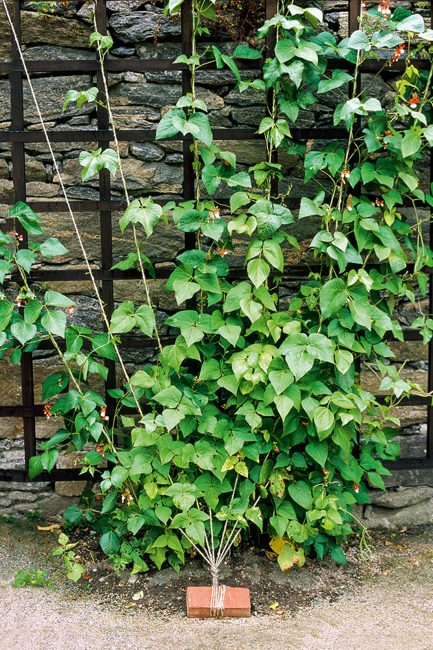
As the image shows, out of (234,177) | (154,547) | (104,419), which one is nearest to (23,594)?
(154,547)

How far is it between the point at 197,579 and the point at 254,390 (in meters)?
0.67

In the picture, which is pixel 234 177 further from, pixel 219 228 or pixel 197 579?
pixel 197 579

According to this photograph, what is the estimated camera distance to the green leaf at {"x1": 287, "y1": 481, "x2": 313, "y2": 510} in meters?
2.42

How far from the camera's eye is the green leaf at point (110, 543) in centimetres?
247

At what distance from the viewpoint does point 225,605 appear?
2281mm

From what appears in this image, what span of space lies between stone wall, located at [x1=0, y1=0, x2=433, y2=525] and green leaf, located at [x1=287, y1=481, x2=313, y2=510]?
542 millimetres

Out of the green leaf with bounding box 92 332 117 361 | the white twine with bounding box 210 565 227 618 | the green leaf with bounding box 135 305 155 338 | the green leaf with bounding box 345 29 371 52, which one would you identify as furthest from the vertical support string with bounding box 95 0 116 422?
the green leaf with bounding box 345 29 371 52

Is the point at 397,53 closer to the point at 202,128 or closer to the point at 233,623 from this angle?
the point at 202,128

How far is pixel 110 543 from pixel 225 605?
1.47 feet

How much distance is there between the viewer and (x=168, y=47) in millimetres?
2840

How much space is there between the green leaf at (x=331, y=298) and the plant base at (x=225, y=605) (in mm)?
912

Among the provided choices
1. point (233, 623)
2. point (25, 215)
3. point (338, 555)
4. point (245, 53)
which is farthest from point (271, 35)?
point (233, 623)

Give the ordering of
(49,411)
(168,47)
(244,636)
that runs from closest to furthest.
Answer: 1. (244,636)
2. (49,411)
3. (168,47)

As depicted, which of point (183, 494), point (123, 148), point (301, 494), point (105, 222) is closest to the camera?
point (183, 494)
